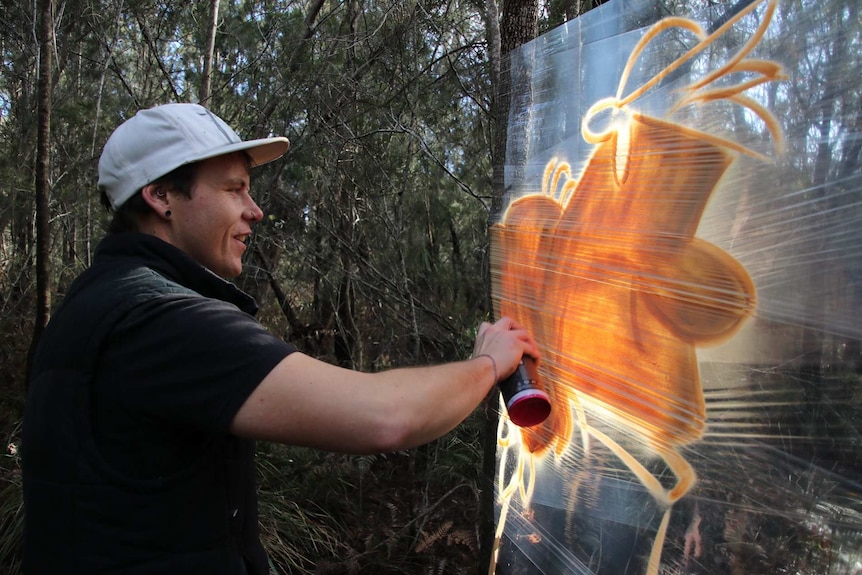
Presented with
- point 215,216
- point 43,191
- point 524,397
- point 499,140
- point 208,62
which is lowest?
point 524,397

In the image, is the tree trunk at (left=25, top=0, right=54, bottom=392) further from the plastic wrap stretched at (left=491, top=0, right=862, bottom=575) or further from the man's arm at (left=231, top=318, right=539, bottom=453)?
the man's arm at (left=231, top=318, right=539, bottom=453)

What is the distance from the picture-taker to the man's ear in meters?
1.46

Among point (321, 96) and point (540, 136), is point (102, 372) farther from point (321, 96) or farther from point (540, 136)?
point (321, 96)

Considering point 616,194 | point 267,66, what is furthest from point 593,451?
point 267,66

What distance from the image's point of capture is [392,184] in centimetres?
497

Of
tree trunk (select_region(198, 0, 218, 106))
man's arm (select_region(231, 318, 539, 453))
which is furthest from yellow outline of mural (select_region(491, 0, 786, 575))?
tree trunk (select_region(198, 0, 218, 106))

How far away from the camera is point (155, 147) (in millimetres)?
1471

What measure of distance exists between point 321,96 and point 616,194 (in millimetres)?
3712

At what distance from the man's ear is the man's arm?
1.87 feet

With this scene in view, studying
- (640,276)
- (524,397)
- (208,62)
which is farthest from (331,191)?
(524,397)

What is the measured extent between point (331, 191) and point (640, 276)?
12.3 feet

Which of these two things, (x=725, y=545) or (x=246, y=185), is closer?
(x=725, y=545)

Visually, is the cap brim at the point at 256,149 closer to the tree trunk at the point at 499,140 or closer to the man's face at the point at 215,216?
the man's face at the point at 215,216

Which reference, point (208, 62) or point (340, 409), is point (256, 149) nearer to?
point (340, 409)
